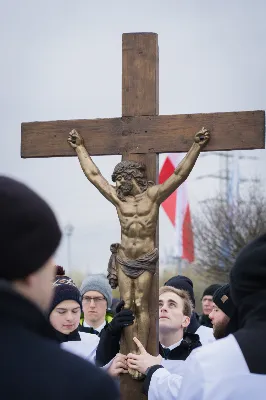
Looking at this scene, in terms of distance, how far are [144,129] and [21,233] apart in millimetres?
3995

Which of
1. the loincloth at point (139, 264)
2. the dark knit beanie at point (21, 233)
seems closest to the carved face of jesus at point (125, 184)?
the loincloth at point (139, 264)

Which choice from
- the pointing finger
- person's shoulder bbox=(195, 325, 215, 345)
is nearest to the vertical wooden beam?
the pointing finger

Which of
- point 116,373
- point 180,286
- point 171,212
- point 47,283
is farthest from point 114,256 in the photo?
point 171,212

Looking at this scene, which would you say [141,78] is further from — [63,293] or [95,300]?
[95,300]

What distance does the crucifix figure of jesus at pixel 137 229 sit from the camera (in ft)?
18.0

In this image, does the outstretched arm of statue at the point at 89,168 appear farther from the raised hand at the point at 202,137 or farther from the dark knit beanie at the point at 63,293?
the dark knit beanie at the point at 63,293

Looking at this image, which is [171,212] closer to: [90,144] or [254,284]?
[90,144]

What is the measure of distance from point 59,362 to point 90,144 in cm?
425

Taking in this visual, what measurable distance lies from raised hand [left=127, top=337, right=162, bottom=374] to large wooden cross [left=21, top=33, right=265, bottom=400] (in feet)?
0.55

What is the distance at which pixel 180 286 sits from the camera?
7355 millimetres

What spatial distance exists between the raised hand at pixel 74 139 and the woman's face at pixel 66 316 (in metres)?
1.17

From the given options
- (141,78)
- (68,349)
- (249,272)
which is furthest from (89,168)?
(68,349)

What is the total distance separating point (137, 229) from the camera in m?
5.55

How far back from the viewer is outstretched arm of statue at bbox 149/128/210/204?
18.3 ft
